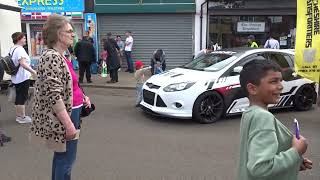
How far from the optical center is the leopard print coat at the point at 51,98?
3600mm

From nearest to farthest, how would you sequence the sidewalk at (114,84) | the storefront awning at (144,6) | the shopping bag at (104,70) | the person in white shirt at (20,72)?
the person in white shirt at (20,72), the sidewalk at (114,84), the shopping bag at (104,70), the storefront awning at (144,6)

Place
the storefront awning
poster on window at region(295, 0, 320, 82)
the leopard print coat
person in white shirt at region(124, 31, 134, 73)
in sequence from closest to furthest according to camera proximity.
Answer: the leopard print coat
poster on window at region(295, 0, 320, 82)
the storefront awning
person in white shirt at region(124, 31, 134, 73)

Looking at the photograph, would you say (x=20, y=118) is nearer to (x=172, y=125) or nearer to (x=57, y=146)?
(x=172, y=125)

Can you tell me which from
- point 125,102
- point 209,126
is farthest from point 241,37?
point 209,126

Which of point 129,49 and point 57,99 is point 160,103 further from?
point 129,49

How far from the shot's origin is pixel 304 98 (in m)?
9.90

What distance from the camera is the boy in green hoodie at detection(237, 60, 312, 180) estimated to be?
2.15 m

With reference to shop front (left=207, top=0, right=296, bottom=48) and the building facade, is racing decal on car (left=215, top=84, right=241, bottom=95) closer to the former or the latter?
the building facade

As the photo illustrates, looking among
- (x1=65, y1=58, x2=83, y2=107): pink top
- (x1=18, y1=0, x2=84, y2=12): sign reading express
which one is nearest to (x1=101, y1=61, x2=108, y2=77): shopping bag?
(x1=18, y1=0, x2=84, y2=12): sign reading express

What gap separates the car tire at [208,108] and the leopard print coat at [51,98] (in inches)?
195

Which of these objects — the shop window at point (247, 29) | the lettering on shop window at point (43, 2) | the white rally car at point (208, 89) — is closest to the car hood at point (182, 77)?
the white rally car at point (208, 89)

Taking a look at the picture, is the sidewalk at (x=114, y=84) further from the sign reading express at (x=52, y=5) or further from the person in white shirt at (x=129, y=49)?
the sign reading express at (x=52, y=5)

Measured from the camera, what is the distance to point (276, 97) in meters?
2.36

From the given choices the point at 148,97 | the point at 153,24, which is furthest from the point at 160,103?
the point at 153,24
